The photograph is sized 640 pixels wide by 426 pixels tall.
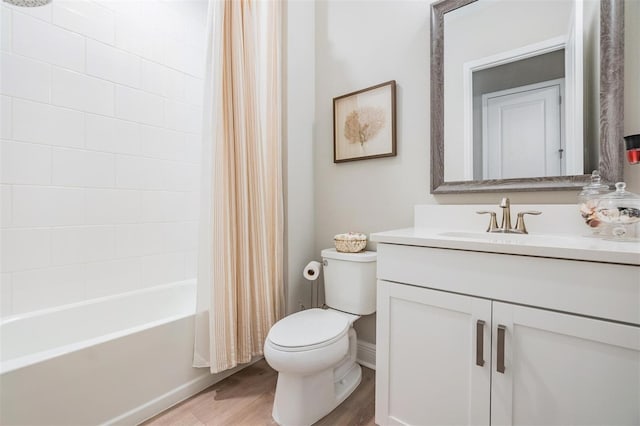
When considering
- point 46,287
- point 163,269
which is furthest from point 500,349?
point 46,287

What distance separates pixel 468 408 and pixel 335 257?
0.89 meters

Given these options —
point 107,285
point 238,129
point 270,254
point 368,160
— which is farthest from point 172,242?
point 368,160

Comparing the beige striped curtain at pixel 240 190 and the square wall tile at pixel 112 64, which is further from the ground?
the square wall tile at pixel 112 64

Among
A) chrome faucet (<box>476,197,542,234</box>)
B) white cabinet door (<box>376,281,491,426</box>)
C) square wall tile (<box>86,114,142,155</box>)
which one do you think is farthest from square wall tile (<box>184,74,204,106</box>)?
chrome faucet (<box>476,197,542,234</box>)

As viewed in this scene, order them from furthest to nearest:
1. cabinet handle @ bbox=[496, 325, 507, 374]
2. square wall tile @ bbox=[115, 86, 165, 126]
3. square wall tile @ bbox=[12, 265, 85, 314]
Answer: square wall tile @ bbox=[115, 86, 165, 126] < square wall tile @ bbox=[12, 265, 85, 314] < cabinet handle @ bbox=[496, 325, 507, 374]

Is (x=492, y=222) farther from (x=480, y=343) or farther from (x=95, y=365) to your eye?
(x=95, y=365)

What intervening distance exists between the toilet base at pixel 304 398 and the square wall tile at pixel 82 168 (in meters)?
1.45

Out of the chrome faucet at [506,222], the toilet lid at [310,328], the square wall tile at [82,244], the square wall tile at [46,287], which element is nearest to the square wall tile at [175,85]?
the square wall tile at [82,244]

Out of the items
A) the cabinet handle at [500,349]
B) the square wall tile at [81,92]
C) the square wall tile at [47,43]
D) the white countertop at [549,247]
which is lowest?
the cabinet handle at [500,349]

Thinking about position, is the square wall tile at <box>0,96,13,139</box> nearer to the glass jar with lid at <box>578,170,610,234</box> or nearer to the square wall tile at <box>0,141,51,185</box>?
the square wall tile at <box>0,141,51,185</box>

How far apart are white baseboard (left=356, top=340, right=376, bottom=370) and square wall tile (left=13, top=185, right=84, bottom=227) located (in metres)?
1.76

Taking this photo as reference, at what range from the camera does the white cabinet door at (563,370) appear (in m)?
0.80

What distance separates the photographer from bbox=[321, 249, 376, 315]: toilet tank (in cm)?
161

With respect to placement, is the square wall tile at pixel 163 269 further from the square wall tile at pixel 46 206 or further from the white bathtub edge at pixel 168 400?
the white bathtub edge at pixel 168 400
